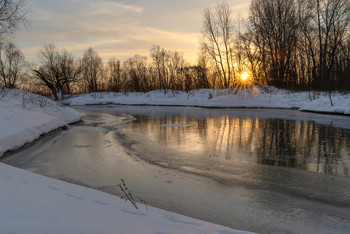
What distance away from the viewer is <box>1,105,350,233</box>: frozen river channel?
148 inches

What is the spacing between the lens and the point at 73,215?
8.95 ft

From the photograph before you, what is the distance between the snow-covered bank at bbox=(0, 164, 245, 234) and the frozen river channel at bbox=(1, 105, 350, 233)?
2.33ft

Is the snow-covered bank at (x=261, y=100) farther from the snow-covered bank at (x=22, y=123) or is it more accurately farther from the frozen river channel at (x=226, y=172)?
the snow-covered bank at (x=22, y=123)

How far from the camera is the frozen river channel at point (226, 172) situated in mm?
3766

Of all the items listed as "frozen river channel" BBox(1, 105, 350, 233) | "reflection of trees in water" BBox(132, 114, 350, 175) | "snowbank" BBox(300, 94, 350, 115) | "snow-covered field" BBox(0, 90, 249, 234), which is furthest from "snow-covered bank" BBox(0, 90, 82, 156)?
"snowbank" BBox(300, 94, 350, 115)

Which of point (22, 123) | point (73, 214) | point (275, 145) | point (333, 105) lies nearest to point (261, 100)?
point (333, 105)

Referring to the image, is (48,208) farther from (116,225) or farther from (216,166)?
(216,166)

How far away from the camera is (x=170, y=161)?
21.6ft

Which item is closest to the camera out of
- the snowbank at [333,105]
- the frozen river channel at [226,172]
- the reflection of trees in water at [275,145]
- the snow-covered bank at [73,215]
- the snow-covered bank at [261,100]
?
the snow-covered bank at [73,215]

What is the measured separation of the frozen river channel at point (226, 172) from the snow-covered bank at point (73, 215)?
0.71m

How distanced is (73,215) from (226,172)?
360 centimetres

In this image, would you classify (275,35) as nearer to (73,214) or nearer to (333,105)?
(333,105)

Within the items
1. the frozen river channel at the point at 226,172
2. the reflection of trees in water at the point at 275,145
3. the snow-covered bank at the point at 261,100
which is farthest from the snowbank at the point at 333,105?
the frozen river channel at the point at 226,172

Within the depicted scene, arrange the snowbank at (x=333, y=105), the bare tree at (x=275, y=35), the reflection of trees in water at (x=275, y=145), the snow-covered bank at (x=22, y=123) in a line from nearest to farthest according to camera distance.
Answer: the reflection of trees in water at (x=275, y=145)
the snow-covered bank at (x=22, y=123)
the snowbank at (x=333, y=105)
the bare tree at (x=275, y=35)
